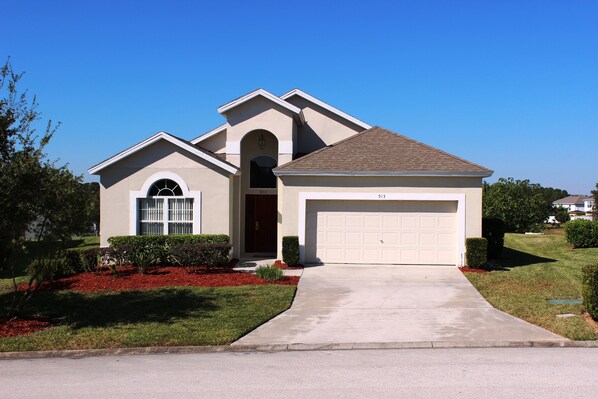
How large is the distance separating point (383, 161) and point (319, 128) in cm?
476

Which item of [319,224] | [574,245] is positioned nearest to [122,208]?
[319,224]

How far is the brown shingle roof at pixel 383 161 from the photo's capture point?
18.0 m

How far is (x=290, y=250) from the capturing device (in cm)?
1775

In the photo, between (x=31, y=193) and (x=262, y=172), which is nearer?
(x=31, y=193)

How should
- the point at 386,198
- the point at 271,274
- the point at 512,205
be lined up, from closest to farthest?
the point at 271,274 → the point at 386,198 → the point at 512,205

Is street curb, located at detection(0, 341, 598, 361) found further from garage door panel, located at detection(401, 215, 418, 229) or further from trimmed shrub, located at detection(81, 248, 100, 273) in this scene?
garage door panel, located at detection(401, 215, 418, 229)

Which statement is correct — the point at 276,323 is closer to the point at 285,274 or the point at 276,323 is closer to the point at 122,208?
the point at 285,274

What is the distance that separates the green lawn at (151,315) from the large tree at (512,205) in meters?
26.2

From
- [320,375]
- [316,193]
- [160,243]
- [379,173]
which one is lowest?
[320,375]

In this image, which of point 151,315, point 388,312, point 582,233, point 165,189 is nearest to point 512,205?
point 582,233

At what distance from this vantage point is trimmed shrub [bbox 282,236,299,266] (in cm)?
1775

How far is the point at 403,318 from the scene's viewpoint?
11594 millimetres

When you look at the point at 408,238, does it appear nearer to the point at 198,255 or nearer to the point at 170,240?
the point at 198,255

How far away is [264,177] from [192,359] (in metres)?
12.9
